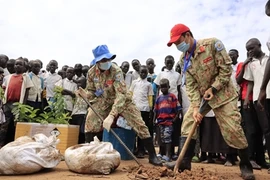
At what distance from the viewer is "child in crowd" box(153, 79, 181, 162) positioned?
213 inches

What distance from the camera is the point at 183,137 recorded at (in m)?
3.79

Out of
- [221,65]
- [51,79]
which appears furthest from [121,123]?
[51,79]

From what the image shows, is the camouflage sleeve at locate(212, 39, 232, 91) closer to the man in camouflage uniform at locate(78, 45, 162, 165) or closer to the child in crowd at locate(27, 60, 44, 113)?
the man in camouflage uniform at locate(78, 45, 162, 165)

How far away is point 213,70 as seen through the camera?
3680 mm

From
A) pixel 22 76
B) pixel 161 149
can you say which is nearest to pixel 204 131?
pixel 161 149

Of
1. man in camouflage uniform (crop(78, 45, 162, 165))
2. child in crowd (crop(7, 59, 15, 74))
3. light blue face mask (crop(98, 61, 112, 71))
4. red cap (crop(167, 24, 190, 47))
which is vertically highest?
red cap (crop(167, 24, 190, 47))

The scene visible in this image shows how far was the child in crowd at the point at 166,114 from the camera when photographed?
5.40 metres

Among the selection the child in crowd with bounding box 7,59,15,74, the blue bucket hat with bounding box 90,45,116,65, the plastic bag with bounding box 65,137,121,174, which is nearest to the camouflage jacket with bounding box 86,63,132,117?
the blue bucket hat with bounding box 90,45,116,65

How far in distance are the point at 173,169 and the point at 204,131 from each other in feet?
5.95

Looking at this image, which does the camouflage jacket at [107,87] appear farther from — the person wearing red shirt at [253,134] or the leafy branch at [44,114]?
the person wearing red shirt at [253,134]

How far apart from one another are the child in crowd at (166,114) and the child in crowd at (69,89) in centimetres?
189

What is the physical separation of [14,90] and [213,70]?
377 cm

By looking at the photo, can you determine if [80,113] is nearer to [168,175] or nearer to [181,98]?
[181,98]

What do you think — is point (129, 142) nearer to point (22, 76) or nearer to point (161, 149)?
point (161, 149)
